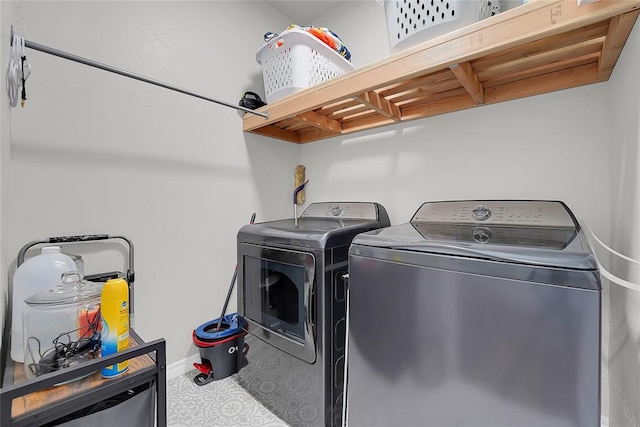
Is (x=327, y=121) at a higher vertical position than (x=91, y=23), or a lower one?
lower

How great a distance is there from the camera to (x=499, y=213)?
1.36m

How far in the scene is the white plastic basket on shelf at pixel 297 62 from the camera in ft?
5.59

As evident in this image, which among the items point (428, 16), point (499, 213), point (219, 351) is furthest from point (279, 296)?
point (428, 16)

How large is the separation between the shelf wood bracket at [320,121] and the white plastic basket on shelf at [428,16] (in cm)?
73

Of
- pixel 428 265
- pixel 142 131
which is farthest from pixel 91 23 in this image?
pixel 428 265

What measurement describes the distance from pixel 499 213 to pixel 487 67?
2.31ft

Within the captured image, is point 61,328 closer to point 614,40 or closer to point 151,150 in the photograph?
point 151,150

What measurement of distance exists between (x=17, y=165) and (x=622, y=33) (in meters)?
2.48

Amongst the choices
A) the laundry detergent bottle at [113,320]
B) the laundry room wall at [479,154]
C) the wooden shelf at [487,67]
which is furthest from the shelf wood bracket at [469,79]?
the laundry detergent bottle at [113,320]

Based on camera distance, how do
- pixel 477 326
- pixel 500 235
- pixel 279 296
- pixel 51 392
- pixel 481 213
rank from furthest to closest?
pixel 279 296
pixel 481 213
pixel 500 235
pixel 477 326
pixel 51 392

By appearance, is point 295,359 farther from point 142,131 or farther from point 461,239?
point 142,131

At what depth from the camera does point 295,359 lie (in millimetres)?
1399

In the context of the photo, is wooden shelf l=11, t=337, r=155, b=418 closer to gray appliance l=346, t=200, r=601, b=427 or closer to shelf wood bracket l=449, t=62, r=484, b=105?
gray appliance l=346, t=200, r=601, b=427

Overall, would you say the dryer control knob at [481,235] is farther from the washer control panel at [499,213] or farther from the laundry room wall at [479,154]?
the laundry room wall at [479,154]
